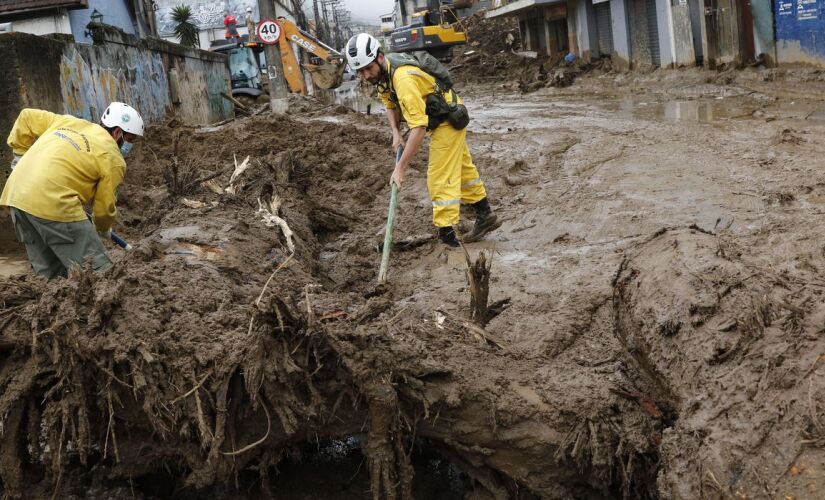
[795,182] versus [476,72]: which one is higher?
[476,72]

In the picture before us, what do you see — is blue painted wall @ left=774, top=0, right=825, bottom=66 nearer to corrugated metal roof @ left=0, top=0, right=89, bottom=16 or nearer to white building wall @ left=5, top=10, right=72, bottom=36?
corrugated metal roof @ left=0, top=0, right=89, bottom=16

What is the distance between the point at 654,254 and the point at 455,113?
2846 millimetres

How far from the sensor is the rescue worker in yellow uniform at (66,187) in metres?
4.93

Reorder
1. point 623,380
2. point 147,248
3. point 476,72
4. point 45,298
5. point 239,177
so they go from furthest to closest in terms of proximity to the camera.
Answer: point 476,72, point 239,177, point 147,248, point 623,380, point 45,298

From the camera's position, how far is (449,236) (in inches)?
255

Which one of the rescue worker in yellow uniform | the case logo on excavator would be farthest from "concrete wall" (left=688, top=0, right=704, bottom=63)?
the rescue worker in yellow uniform

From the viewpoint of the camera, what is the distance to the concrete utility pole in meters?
15.4

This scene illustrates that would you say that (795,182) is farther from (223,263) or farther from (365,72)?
(223,263)

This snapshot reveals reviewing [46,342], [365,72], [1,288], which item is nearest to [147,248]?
[1,288]

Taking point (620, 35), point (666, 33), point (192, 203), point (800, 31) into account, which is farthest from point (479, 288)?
point (620, 35)

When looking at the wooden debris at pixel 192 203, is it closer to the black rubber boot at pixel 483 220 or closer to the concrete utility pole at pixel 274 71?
the black rubber boot at pixel 483 220

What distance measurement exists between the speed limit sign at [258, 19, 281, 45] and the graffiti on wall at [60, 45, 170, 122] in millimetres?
2004

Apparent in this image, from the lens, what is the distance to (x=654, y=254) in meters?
3.75

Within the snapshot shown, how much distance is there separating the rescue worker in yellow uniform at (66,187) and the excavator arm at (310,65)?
10502mm
